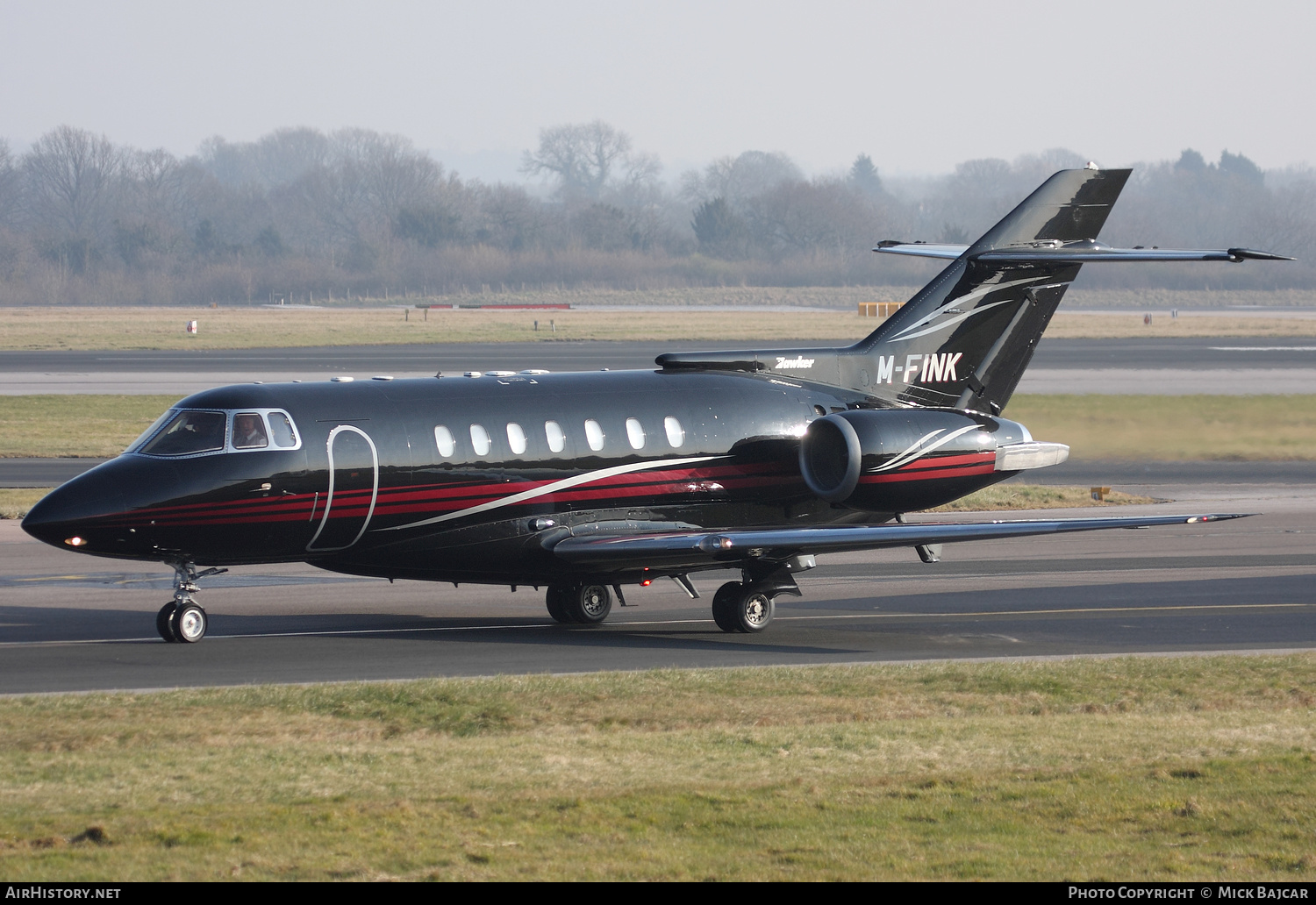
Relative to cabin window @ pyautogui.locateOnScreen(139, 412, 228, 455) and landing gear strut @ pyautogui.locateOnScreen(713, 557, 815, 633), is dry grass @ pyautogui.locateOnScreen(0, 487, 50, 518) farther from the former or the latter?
landing gear strut @ pyautogui.locateOnScreen(713, 557, 815, 633)

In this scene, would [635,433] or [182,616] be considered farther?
[635,433]

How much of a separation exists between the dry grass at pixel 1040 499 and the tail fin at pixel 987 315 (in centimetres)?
929

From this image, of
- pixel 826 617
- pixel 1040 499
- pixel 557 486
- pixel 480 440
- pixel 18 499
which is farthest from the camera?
pixel 1040 499

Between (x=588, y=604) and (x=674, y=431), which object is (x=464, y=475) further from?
(x=674, y=431)

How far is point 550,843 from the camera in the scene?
422 inches

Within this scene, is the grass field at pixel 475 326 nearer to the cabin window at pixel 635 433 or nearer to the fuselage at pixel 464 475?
the fuselage at pixel 464 475

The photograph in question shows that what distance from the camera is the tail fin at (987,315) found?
24844 mm

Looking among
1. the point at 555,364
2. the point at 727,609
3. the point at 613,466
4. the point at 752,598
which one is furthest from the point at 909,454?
the point at 555,364

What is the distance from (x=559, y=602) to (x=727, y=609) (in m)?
2.56

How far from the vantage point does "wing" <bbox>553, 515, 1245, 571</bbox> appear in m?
20.4


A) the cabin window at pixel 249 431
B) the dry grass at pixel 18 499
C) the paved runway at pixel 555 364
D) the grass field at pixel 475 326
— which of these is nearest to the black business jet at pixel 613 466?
the cabin window at pixel 249 431

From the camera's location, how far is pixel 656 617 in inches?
917

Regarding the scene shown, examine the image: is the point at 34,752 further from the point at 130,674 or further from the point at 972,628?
the point at 972,628

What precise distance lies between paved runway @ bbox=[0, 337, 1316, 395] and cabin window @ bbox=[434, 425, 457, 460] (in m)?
38.8
